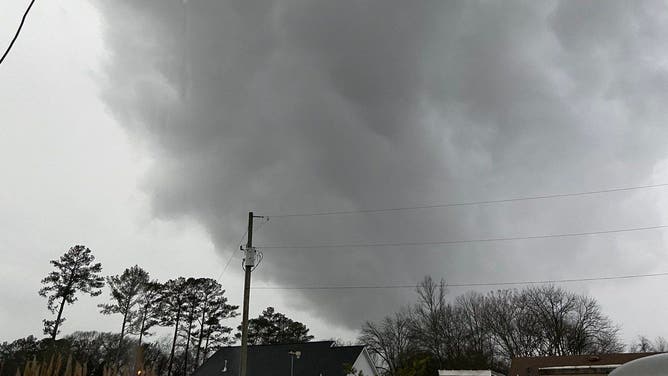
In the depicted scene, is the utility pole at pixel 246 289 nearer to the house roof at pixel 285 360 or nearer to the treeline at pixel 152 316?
the treeline at pixel 152 316

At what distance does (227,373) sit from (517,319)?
3174cm

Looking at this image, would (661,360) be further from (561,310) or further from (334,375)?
(561,310)

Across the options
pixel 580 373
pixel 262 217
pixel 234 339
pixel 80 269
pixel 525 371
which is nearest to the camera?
pixel 262 217

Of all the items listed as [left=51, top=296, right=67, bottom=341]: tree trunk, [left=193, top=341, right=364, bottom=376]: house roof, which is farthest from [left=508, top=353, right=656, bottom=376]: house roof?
[left=51, top=296, right=67, bottom=341]: tree trunk

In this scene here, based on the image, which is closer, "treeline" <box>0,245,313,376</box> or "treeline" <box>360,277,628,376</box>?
"treeline" <box>0,245,313,376</box>

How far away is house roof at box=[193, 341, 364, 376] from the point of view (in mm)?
40625

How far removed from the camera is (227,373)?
4319 cm

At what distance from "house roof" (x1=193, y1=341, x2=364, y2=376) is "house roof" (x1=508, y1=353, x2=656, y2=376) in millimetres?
19083

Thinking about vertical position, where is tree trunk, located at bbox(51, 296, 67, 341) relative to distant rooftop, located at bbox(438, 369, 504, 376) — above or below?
above

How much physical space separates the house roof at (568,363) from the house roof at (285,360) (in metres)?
19.1

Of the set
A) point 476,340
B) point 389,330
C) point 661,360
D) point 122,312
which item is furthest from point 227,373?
point 661,360

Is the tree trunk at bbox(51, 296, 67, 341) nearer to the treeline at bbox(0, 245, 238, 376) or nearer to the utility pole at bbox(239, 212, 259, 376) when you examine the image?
the treeline at bbox(0, 245, 238, 376)

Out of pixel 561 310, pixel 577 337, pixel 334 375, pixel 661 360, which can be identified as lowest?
pixel 661 360

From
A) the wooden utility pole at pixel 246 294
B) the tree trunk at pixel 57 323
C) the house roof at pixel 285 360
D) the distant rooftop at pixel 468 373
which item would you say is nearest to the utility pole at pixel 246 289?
the wooden utility pole at pixel 246 294
